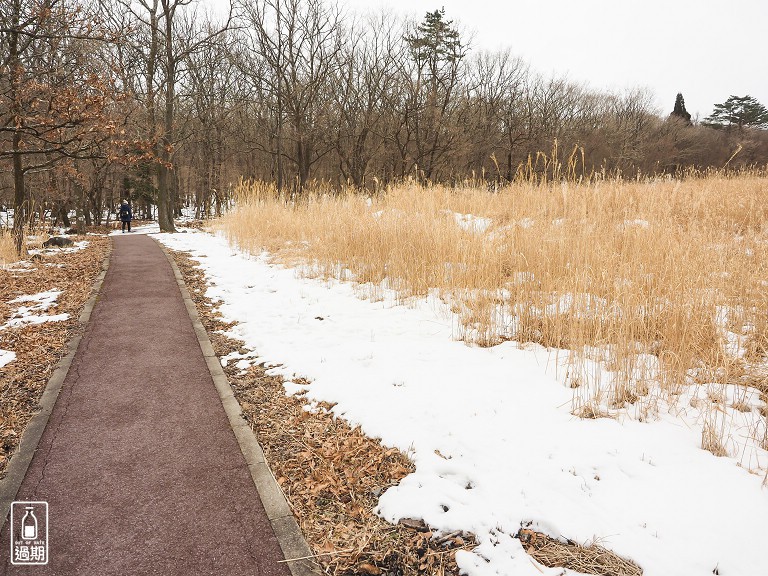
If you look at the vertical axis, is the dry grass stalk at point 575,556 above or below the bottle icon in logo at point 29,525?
above

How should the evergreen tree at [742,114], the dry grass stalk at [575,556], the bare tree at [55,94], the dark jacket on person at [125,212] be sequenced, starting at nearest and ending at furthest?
1. the dry grass stalk at [575,556]
2. the bare tree at [55,94]
3. the dark jacket on person at [125,212]
4. the evergreen tree at [742,114]

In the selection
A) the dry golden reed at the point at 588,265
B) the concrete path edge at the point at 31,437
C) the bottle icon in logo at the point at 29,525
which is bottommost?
the bottle icon in logo at the point at 29,525

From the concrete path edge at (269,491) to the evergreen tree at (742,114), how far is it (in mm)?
66814

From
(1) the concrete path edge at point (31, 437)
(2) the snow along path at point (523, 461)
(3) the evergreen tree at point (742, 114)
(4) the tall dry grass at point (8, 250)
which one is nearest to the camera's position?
(2) the snow along path at point (523, 461)

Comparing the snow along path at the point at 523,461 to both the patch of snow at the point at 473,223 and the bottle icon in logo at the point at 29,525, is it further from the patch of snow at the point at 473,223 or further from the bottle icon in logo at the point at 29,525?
the patch of snow at the point at 473,223

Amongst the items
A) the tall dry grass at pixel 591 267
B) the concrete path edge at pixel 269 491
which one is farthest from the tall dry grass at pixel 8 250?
the concrete path edge at pixel 269 491

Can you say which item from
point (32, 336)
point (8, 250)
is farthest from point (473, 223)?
point (8, 250)

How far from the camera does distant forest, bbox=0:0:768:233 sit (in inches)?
425

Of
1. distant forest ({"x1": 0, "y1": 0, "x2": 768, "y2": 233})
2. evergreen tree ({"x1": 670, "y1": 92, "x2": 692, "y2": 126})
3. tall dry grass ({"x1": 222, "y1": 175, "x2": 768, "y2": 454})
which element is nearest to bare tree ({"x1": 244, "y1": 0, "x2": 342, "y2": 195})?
distant forest ({"x1": 0, "y1": 0, "x2": 768, "y2": 233})

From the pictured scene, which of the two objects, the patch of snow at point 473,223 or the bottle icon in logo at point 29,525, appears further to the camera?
the patch of snow at point 473,223

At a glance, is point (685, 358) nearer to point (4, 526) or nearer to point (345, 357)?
point (345, 357)

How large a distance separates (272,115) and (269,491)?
30321mm

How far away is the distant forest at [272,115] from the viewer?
35.4 ft

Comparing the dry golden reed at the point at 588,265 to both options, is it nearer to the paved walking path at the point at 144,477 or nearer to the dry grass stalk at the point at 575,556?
the dry grass stalk at the point at 575,556
